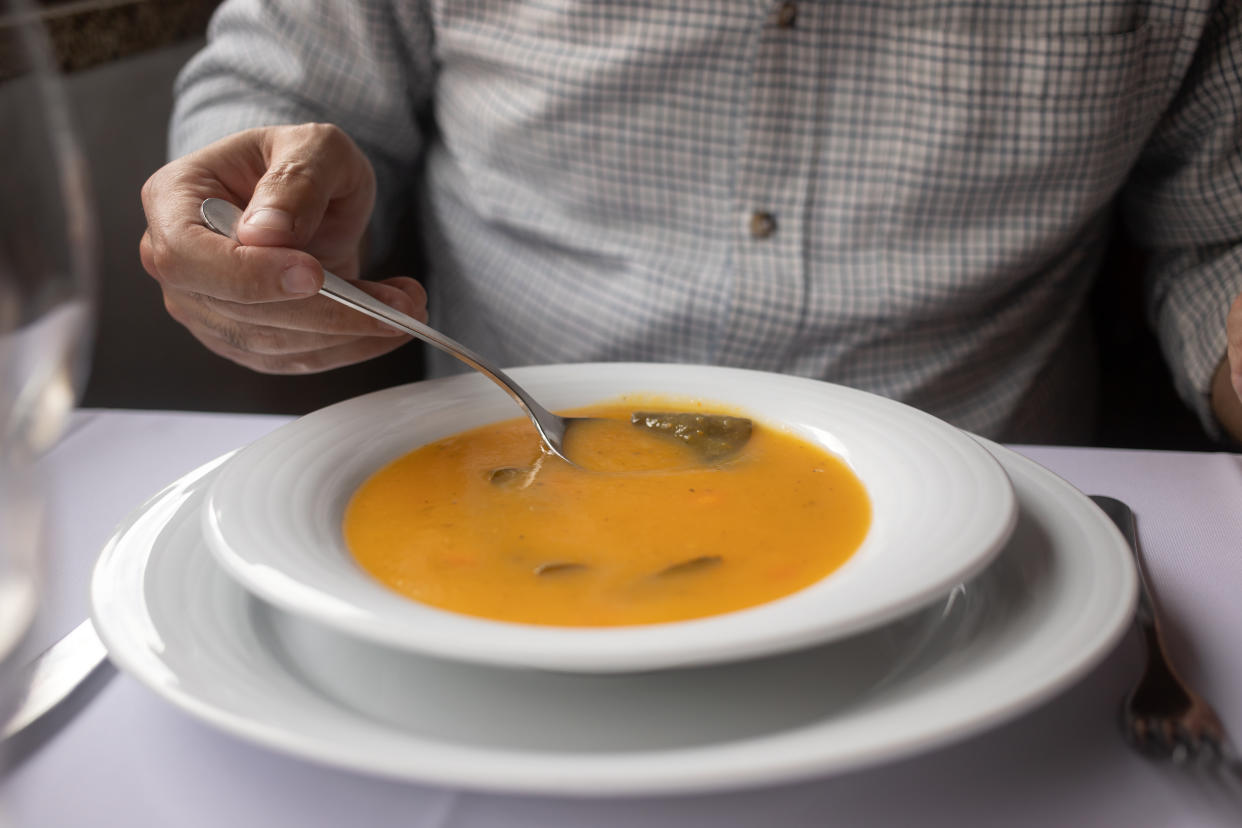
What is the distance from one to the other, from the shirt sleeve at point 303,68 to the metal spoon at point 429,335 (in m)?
0.59

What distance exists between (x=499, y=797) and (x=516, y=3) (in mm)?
1272

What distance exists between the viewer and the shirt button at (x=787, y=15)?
53.7 inches

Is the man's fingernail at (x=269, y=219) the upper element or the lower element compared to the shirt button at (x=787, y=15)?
lower

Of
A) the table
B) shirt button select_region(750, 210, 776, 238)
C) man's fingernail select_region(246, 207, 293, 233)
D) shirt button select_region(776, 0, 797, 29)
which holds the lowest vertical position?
shirt button select_region(750, 210, 776, 238)

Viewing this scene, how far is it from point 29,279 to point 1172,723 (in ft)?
2.11

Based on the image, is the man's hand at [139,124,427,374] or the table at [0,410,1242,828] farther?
the man's hand at [139,124,427,374]

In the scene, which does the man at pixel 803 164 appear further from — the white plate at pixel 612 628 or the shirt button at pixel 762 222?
the white plate at pixel 612 628

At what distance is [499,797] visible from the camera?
A: 1.95 ft

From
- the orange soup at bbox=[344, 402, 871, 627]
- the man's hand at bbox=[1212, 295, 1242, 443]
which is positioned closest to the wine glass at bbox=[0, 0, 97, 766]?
the orange soup at bbox=[344, 402, 871, 627]

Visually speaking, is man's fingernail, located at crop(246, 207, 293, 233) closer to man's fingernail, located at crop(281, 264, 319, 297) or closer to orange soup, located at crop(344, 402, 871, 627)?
man's fingernail, located at crop(281, 264, 319, 297)

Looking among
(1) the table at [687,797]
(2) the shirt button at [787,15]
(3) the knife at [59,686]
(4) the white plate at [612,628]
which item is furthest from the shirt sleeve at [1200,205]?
(3) the knife at [59,686]

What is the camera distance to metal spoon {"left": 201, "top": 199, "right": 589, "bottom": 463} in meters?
0.99

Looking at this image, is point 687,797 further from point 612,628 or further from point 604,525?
point 604,525

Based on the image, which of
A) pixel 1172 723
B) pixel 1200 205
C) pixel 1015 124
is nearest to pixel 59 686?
pixel 1172 723
